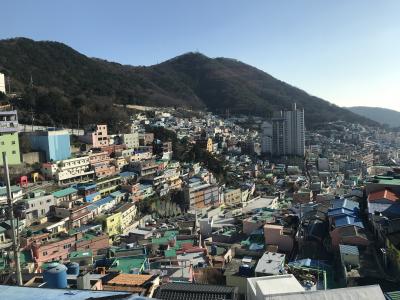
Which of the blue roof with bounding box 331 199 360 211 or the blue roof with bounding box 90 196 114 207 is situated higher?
the blue roof with bounding box 331 199 360 211

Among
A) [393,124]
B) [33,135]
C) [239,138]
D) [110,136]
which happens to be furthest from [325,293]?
[393,124]

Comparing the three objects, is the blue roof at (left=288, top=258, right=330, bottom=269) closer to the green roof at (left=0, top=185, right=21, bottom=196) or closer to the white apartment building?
the green roof at (left=0, top=185, right=21, bottom=196)

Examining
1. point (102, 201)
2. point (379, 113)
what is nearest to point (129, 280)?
point (102, 201)

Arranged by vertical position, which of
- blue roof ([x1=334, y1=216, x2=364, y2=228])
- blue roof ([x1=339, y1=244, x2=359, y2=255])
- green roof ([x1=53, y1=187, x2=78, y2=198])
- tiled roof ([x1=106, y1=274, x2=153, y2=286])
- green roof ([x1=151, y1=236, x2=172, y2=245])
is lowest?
green roof ([x1=151, y1=236, x2=172, y2=245])

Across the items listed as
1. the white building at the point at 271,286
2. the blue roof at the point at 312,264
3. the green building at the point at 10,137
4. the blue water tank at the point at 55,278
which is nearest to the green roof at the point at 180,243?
the blue roof at the point at 312,264

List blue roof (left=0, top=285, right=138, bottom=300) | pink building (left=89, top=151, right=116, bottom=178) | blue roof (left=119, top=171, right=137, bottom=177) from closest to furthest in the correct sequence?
blue roof (left=0, top=285, right=138, bottom=300), pink building (left=89, top=151, right=116, bottom=178), blue roof (left=119, top=171, right=137, bottom=177)

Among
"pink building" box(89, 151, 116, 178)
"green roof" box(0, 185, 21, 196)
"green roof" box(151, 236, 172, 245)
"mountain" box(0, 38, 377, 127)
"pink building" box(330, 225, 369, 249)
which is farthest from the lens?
"mountain" box(0, 38, 377, 127)

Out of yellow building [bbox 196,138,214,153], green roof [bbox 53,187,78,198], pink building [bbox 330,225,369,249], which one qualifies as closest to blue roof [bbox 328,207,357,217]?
pink building [bbox 330,225,369,249]

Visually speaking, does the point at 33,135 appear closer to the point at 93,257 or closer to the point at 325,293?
the point at 93,257
